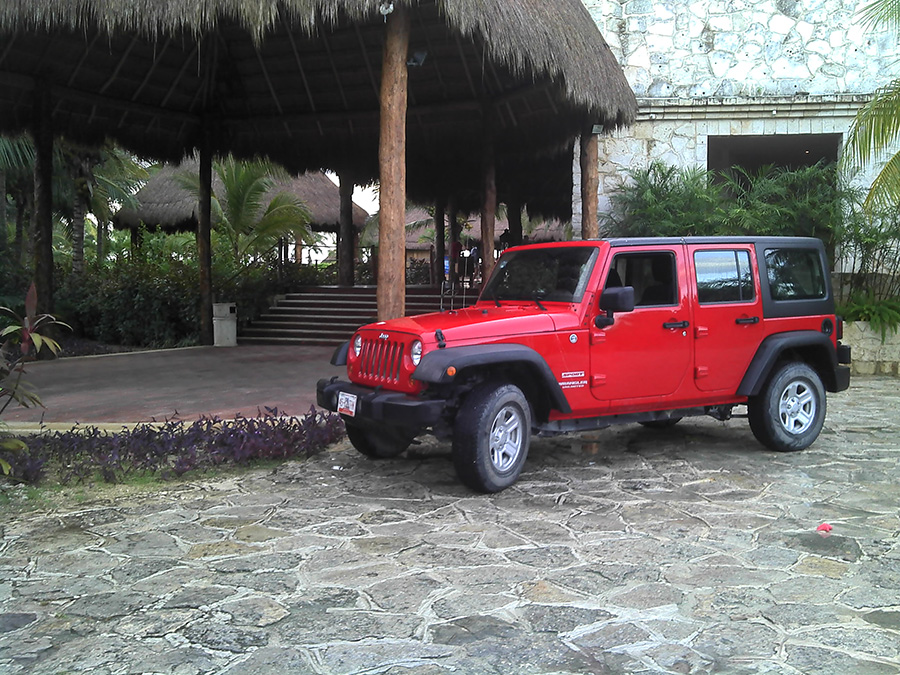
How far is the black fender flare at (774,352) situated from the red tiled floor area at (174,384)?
4.31 metres

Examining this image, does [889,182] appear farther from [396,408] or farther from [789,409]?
[396,408]

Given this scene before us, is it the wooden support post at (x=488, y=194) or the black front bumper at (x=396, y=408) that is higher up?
the wooden support post at (x=488, y=194)

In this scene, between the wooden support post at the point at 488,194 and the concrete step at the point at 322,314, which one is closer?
the wooden support post at the point at 488,194

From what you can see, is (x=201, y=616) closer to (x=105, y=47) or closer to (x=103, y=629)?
(x=103, y=629)

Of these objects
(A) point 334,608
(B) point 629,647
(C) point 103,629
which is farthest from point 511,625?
(C) point 103,629

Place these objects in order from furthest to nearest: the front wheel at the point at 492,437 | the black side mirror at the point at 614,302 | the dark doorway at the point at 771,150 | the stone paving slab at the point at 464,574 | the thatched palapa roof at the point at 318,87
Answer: the dark doorway at the point at 771,150, the thatched palapa roof at the point at 318,87, the black side mirror at the point at 614,302, the front wheel at the point at 492,437, the stone paving slab at the point at 464,574

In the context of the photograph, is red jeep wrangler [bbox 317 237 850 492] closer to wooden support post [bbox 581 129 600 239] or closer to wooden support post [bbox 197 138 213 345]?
wooden support post [bbox 581 129 600 239]

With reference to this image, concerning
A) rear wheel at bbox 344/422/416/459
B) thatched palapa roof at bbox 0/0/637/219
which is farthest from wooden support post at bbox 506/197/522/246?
rear wheel at bbox 344/422/416/459

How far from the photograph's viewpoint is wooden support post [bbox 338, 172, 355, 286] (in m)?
19.2

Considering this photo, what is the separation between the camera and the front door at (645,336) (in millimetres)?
5867

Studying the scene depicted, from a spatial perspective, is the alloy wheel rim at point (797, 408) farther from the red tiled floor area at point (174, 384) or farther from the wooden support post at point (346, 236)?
the wooden support post at point (346, 236)

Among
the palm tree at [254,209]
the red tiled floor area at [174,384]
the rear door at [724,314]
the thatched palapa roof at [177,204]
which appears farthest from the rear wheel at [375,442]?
the thatched palapa roof at [177,204]

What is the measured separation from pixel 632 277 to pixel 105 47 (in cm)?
1007

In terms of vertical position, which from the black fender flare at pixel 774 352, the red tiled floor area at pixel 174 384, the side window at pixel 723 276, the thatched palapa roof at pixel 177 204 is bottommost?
the red tiled floor area at pixel 174 384
